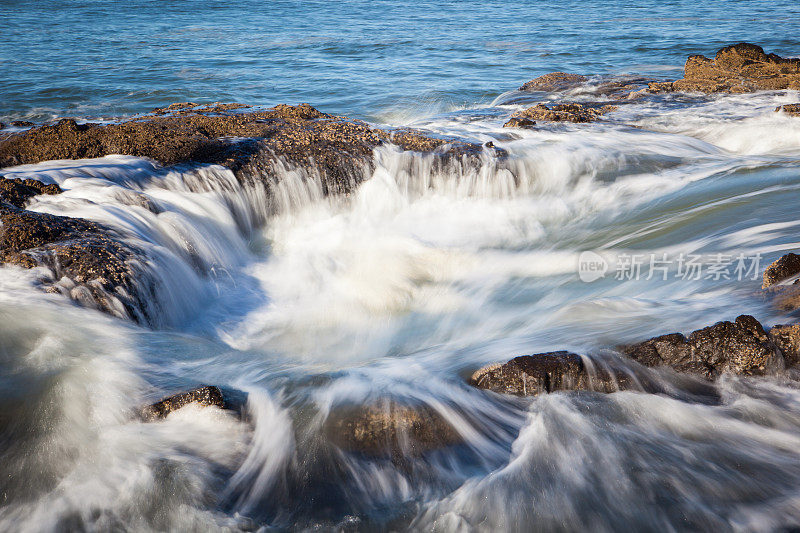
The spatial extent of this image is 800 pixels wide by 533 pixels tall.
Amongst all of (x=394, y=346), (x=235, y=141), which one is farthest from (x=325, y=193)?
(x=394, y=346)

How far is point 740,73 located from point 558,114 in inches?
187

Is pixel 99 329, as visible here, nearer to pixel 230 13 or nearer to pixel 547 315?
pixel 547 315

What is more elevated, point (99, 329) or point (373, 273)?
point (99, 329)

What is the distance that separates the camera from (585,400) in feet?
11.1

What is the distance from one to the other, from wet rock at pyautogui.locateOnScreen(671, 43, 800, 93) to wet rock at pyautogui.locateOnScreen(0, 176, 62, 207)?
10.7 m

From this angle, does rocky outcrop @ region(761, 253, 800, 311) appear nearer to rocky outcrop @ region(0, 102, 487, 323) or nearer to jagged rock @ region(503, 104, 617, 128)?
rocky outcrop @ region(0, 102, 487, 323)

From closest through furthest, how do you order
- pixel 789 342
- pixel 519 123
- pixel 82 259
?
pixel 789 342 < pixel 82 259 < pixel 519 123

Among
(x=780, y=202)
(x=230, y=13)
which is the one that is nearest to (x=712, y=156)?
(x=780, y=202)

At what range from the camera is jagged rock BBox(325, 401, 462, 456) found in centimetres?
310

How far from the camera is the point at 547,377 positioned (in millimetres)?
3488

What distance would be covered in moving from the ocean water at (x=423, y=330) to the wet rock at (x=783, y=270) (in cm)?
13

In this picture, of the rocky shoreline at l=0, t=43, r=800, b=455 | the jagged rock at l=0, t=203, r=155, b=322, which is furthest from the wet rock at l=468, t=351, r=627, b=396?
the jagged rock at l=0, t=203, r=155, b=322

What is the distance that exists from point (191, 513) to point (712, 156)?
8137 millimetres

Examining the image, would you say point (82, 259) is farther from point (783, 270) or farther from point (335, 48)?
point (335, 48)
